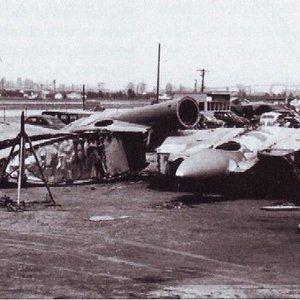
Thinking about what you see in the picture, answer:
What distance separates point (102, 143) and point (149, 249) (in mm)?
9907

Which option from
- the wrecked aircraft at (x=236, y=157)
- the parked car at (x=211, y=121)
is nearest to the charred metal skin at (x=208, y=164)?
the wrecked aircraft at (x=236, y=157)

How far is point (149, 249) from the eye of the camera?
37.6 ft

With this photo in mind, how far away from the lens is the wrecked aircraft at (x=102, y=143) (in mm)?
19531

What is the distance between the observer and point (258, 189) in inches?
736

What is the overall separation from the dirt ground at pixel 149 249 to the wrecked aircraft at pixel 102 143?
2.12 m

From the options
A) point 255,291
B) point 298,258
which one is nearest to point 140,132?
point 298,258

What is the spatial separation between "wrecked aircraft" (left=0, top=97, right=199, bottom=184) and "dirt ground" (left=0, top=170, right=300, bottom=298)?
212 centimetres

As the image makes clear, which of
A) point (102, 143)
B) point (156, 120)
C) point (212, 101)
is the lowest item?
point (212, 101)

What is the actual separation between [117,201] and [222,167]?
3.04 metres

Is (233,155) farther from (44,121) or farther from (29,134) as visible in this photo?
(44,121)

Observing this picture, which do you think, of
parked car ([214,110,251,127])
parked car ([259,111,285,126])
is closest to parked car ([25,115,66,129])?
parked car ([214,110,251,127])

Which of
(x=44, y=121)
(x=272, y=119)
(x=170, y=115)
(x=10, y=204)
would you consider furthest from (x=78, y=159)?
(x=272, y=119)

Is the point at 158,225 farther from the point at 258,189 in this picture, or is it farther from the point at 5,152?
the point at 5,152

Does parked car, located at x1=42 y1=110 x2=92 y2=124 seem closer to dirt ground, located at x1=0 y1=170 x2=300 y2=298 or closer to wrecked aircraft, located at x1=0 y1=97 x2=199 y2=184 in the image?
wrecked aircraft, located at x1=0 y1=97 x2=199 y2=184
